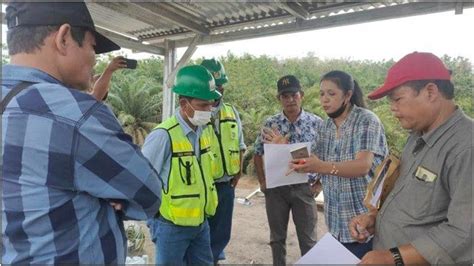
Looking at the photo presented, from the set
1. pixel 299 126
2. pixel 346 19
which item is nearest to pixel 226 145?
pixel 299 126

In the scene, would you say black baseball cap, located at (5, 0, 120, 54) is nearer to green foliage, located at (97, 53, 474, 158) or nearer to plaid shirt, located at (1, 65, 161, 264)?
plaid shirt, located at (1, 65, 161, 264)

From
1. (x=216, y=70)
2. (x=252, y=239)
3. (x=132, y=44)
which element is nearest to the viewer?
(x=216, y=70)

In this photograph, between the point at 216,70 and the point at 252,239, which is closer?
the point at 216,70

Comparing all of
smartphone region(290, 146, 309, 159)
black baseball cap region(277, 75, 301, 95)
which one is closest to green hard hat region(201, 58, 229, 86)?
black baseball cap region(277, 75, 301, 95)

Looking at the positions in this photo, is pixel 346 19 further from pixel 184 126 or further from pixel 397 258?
pixel 397 258

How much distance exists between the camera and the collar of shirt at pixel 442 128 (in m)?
1.41

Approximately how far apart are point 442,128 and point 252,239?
424 centimetres

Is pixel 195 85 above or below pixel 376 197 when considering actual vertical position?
above

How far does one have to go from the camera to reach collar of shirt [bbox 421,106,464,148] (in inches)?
55.5

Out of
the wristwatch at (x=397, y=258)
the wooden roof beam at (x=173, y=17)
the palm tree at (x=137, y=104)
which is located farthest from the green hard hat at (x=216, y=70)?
the palm tree at (x=137, y=104)

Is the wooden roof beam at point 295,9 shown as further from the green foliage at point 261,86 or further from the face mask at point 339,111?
the green foliage at point 261,86

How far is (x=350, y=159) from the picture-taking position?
224 centimetres

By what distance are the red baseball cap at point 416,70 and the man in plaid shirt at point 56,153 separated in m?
1.12

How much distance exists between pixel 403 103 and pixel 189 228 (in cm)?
155
